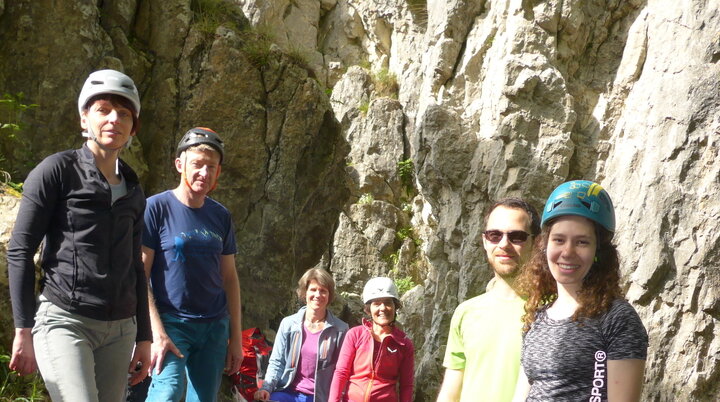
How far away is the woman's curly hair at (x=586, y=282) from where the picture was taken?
2582 millimetres

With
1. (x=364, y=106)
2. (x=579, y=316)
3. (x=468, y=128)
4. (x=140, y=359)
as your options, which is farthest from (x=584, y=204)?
(x=364, y=106)

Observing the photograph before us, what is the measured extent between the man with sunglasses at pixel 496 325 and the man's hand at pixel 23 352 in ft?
6.30

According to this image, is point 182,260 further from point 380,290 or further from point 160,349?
point 380,290

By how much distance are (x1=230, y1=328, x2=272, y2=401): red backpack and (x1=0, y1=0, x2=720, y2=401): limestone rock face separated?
3.31 metres

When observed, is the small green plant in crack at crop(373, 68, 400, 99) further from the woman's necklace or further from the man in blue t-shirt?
the man in blue t-shirt

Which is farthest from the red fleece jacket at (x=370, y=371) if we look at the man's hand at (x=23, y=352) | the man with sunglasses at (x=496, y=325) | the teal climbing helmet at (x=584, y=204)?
the teal climbing helmet at (x=584, y=204)

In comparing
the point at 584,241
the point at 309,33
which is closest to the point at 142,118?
the point at 584,241

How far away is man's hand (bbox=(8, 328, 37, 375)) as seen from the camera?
10.5 feet

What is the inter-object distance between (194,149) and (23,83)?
17.4 feet

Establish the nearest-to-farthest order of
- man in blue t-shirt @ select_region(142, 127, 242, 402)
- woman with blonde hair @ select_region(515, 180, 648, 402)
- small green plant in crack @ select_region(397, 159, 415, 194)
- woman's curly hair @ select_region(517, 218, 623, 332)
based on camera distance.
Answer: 1. woman with blonde hair @ select_region(515, 180, 648, 402)
2. woman's curly hair @ select_region(517, 218, 623, 332)
3. man in blue t-shirt @ select_region(142, 127, 242, 402)
4. small green plant in crack @ select_region(397, 159, 415, 194)

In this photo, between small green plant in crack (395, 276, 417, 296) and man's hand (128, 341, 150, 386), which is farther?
small green plant in crack (395, 276, 417, 296)

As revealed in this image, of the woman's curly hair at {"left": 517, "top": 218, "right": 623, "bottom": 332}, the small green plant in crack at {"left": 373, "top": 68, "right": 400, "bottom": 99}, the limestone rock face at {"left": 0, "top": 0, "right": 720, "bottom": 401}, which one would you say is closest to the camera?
the woman's curly hair at {"left": 517, "top": 218, "right": 623, "bottom": 332}

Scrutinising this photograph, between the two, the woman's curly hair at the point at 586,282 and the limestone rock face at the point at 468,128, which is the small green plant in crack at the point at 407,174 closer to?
the limestone rock face at the point at 468,128

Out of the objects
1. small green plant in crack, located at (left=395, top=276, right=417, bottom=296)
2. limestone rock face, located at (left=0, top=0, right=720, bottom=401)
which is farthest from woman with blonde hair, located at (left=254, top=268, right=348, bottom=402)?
small green plant in crack, located at (left=395, top=276, right=417, bottom=296)
